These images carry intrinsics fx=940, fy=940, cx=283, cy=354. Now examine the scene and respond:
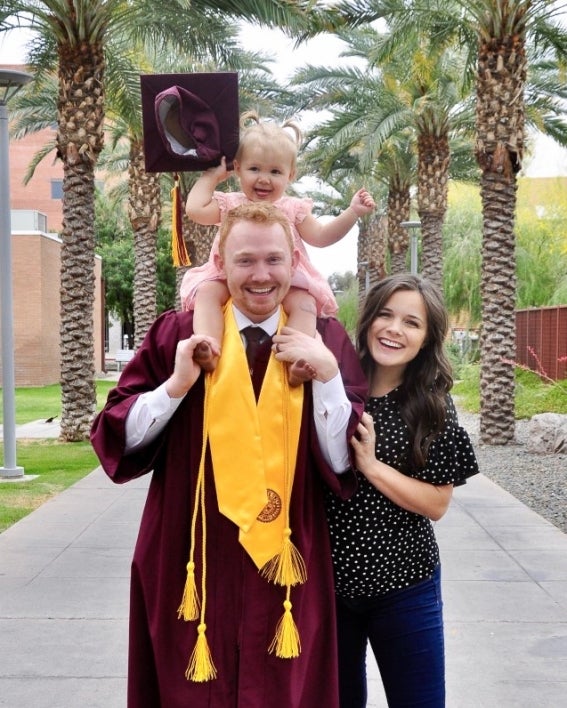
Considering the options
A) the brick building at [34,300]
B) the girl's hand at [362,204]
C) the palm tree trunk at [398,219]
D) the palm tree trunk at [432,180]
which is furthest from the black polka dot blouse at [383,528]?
the brick building at [34,300]

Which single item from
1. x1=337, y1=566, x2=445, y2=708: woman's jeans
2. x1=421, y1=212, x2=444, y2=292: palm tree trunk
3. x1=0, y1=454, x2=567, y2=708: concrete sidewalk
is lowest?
x1=0, y1=454, x2=567, y2=708: concrete sidewalk

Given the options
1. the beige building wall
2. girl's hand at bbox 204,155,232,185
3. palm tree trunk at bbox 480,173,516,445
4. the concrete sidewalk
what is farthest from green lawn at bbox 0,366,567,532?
girl's hand at bbox 204,155,232,185

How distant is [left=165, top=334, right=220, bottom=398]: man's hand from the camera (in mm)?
2352

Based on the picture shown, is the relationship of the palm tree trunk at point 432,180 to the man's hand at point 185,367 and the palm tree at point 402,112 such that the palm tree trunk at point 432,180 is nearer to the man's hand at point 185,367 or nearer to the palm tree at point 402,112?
the palm tree at point 402,112

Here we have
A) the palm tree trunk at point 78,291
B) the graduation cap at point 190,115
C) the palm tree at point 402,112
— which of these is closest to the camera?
the graduation cap at point 190,115

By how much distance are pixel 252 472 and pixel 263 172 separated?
98cm

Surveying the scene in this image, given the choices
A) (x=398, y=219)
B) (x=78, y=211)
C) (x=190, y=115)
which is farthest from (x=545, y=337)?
(x=190, y=115)

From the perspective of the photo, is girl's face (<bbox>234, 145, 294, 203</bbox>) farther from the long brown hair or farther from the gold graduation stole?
the gold graduation stole

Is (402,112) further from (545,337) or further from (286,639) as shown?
(286,639)

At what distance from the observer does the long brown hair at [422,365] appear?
2670 mm

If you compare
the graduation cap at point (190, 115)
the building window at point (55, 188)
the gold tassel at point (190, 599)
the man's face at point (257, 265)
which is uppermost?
the building window at point (55, 188)

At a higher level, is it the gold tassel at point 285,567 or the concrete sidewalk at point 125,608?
the gold tassel at point 285,567

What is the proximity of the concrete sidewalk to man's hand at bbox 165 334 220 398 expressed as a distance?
2419 millimetres

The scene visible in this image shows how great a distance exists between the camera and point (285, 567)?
239 cm
